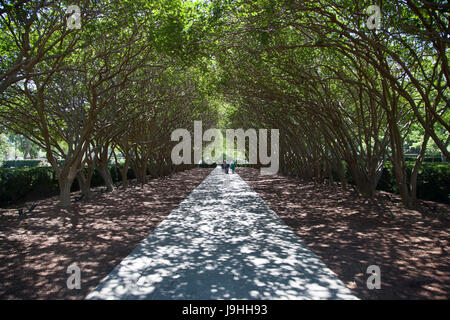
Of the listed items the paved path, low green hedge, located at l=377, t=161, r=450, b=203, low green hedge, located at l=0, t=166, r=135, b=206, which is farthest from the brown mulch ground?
low green hedge, located at l=377, t=161, r=450, b=203

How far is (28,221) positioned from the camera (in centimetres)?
989

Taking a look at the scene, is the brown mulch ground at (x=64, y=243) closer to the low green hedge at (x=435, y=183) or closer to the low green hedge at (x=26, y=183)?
the low green hedge at (x=26, y=183)

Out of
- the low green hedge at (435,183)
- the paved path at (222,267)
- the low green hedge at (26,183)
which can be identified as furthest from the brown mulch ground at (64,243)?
the low green hedge at (435,183)

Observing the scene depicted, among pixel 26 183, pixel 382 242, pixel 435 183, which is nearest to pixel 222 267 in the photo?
pixel 382 242

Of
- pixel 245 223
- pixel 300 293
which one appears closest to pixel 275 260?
pixel 300 293

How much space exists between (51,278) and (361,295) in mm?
4379

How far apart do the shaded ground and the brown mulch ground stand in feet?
12.5

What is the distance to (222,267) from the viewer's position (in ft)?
18.3

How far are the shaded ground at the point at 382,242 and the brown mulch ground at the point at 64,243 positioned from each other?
3.80m

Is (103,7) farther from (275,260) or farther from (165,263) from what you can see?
(275,260)

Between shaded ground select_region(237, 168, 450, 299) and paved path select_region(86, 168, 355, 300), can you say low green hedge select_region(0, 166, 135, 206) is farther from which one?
shaded ground select_region(237, 168, 450, 299)

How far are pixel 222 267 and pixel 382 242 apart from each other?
12.3 feet

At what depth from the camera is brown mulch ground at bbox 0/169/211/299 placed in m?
4.91

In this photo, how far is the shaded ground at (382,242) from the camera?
4879mm
